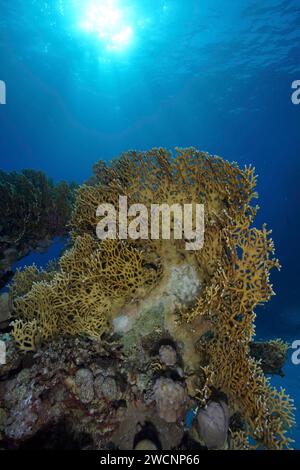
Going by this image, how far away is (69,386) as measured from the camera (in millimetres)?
3883

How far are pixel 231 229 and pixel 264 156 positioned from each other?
45870mm

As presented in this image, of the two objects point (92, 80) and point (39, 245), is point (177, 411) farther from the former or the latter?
point (92, 80)

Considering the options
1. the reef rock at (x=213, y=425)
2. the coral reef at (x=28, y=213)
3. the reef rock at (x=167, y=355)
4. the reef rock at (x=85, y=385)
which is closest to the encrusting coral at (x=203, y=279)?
the reef rock at (x=213, y=425)

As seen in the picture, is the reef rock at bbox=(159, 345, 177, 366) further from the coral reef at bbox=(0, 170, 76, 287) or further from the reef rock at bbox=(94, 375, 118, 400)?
the coral reef at bbox=(0, 170, 76, 287)

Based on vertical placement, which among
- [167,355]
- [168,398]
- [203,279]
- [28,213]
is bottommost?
[168,398]

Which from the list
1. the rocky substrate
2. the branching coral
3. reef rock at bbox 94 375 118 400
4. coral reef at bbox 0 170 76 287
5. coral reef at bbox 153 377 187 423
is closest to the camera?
the rocky substrate

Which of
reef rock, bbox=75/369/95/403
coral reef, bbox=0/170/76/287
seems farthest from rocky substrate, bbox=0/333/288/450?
coral reef, bbox=0/170/76/287

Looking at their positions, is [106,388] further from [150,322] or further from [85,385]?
[150,322]

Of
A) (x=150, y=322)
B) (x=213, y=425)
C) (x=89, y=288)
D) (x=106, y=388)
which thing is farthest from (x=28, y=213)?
(x=213, y=425)

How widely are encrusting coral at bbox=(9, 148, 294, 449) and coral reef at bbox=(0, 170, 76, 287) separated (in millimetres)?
4050

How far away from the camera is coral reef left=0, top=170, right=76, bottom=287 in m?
8.24

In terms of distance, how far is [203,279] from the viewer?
4.54m

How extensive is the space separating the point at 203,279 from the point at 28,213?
617cm
